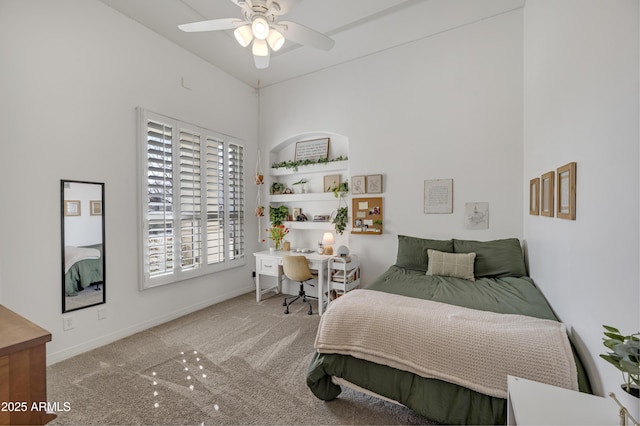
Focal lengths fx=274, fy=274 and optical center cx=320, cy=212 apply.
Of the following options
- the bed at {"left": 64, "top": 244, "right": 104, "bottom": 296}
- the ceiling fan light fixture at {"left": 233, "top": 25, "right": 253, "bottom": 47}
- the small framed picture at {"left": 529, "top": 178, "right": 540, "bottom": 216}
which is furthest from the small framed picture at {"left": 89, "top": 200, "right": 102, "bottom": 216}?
the small framed picture at {"left": 529, "top": 178, "right": 540, "bottom": 216}

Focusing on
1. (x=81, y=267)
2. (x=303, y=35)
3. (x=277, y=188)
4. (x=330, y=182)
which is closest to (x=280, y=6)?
(x=303, y=35)

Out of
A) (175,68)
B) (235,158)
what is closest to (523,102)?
(235,158)

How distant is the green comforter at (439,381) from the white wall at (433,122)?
0.98m

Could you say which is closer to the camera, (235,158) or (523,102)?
(523,102)

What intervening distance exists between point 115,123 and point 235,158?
62.1 inches

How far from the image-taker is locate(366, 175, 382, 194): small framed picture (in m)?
3.59

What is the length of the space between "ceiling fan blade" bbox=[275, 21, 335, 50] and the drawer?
8.61 ft

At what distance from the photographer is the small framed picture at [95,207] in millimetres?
2592

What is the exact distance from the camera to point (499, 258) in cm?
271

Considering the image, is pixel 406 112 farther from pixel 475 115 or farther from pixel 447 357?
pixel 447 357

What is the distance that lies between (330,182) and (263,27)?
226cm

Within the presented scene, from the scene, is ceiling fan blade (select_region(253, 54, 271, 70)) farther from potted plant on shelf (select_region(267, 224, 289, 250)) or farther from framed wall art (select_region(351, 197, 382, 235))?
potted plant on shelf (select_region(267, 224, 289, 250))

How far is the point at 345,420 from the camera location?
5.59 ft

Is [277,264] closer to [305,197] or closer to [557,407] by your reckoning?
[305,197]
